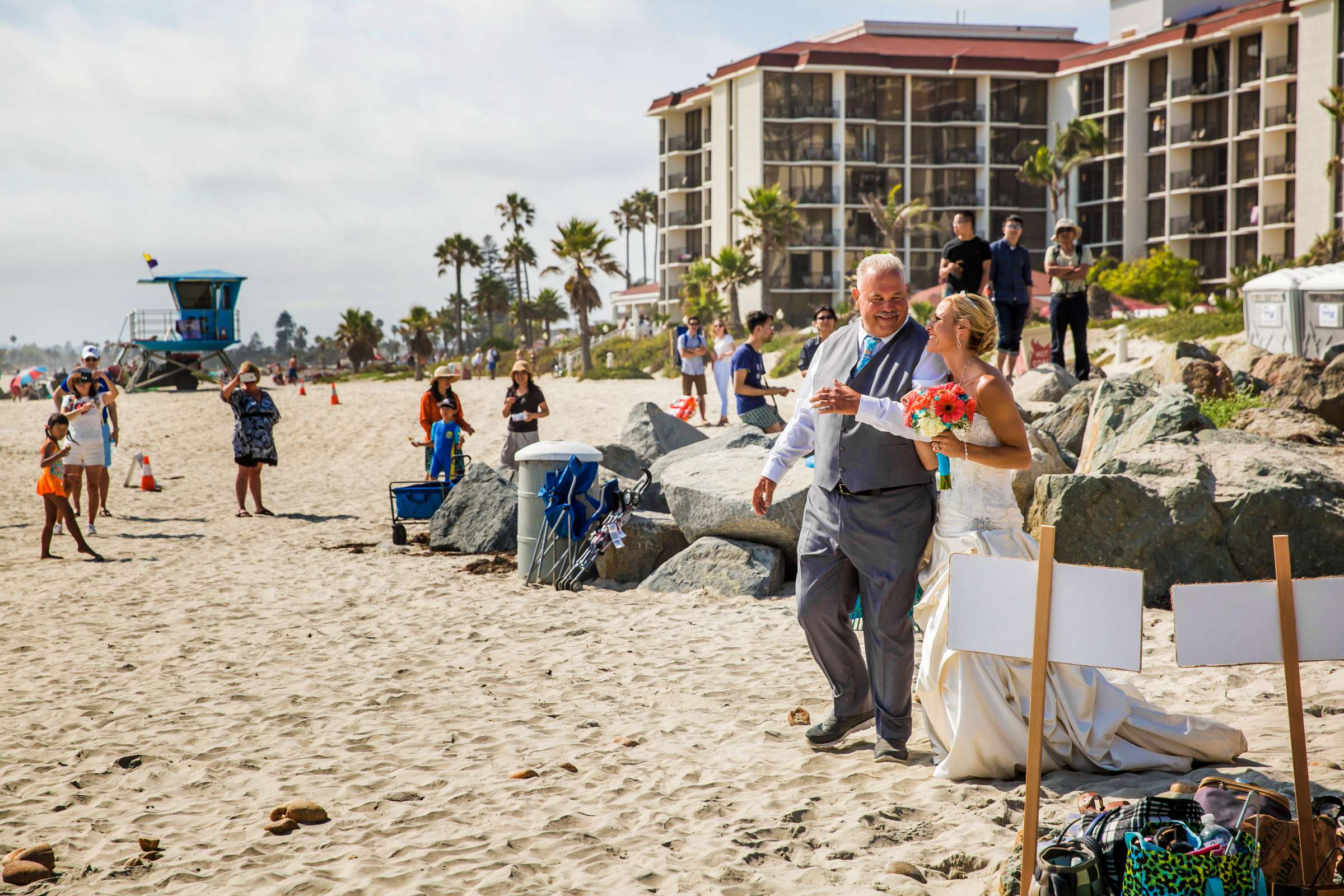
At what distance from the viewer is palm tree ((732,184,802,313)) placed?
163 feet

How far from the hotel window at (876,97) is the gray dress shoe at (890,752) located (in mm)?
53190

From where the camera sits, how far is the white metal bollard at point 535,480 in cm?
874

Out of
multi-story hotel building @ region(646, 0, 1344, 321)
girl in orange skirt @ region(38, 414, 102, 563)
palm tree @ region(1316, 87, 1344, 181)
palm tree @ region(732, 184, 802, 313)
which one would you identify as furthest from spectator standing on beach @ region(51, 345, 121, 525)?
multi-story hotel building @ region(646, 0, 1344, 321)

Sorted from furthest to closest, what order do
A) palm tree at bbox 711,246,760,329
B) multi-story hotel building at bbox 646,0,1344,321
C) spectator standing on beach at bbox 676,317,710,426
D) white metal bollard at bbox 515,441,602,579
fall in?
palm tree at bbox 711,246,760,329 → multi-story hotel building at bbox 646,0,1344,321 → spectator standing on beach at bbox 676,317,710,426 → white metal bollard at bbox 515,441,602,579

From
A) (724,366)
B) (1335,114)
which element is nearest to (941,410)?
(724,366)

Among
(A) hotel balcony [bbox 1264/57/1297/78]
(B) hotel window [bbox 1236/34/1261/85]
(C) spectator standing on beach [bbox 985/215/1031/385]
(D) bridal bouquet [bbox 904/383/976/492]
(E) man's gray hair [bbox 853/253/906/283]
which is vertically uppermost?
(B) hotel window [bbox 1236/34/1261/85]

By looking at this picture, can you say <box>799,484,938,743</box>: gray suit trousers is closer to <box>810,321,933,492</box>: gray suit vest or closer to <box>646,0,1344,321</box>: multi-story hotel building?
<box>810,321,933,492</box>: gray suit vest

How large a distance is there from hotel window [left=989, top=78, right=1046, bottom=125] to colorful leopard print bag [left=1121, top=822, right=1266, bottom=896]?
57.6 m

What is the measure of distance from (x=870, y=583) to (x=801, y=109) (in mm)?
52677

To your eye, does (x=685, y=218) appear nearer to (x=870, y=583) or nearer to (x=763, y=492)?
(x=763, y=492)

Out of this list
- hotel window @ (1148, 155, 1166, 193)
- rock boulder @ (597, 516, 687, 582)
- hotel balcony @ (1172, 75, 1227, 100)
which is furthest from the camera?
hotel window @ (1148, 155, 1166, 193)

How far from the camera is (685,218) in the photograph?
199ft

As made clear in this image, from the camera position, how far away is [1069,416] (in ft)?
33.1

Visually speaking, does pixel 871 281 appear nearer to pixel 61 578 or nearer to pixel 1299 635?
pixel 1299 635
